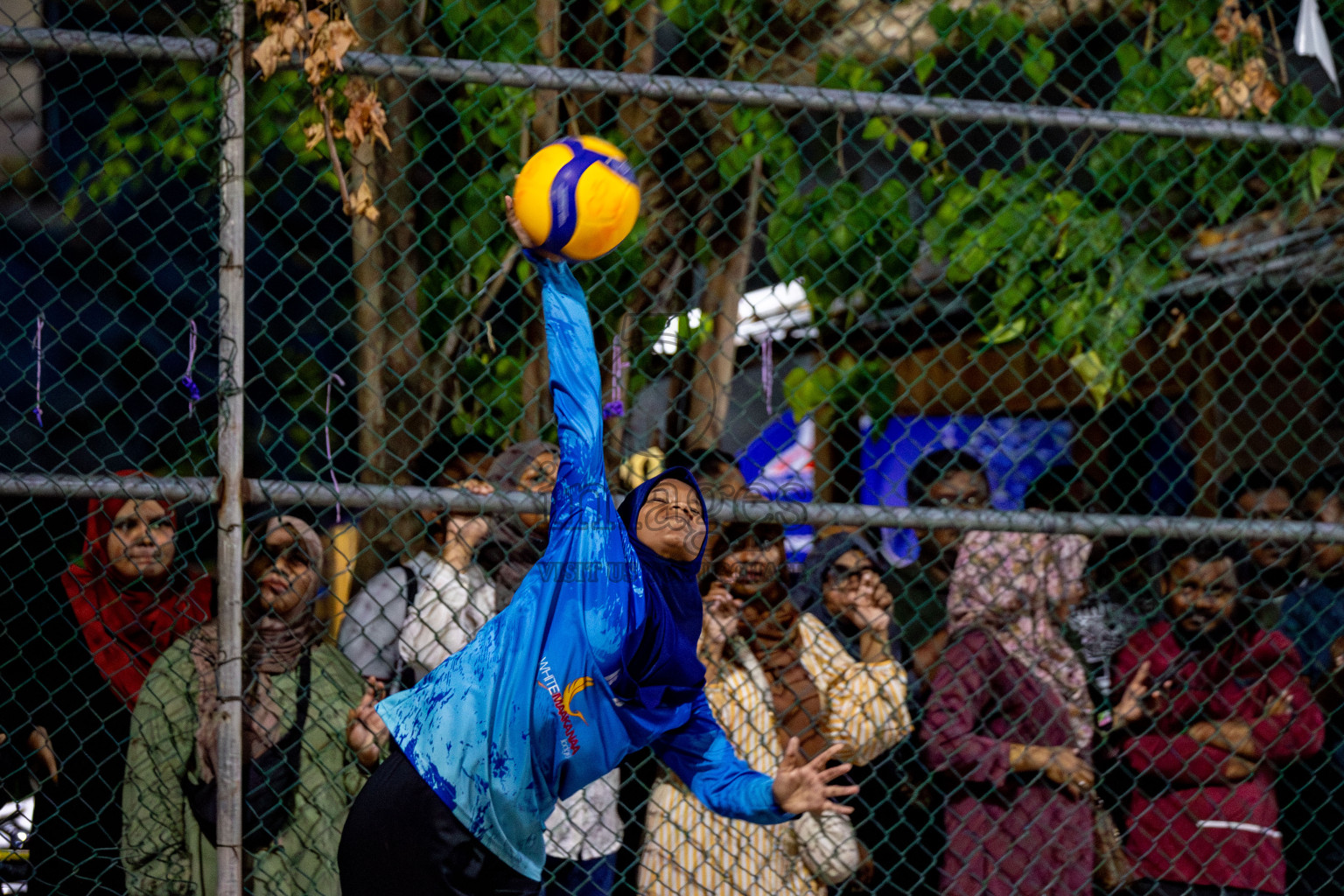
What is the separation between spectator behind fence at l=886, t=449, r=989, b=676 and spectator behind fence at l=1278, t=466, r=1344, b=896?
1087 millimetres

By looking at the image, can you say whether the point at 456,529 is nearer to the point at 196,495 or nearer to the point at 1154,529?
the point at 196,495

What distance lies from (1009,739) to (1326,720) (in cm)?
102

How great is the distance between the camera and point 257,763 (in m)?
3.21

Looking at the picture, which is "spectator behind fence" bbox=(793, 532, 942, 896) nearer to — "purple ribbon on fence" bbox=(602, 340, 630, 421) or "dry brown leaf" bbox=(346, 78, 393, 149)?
"purple ribbon on fence" bbox=(602, 340, 630, 421)

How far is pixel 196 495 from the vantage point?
298 centimetres

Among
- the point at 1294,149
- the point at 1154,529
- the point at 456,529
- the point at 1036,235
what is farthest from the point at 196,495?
the point at 1294,149

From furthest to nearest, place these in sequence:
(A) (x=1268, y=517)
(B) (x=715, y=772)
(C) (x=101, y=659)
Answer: (A) (x=1268, y=517)
(C) (x=101, y=659)
(B) (x=715, y=772)

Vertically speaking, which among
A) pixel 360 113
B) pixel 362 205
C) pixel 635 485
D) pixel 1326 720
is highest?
pixel 360 113

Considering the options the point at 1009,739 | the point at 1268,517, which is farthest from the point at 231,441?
the point at 1268,517

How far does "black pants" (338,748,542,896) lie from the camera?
252 cm

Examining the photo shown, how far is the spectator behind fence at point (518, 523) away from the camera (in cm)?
346

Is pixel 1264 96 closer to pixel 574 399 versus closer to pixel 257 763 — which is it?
pixel 574 399

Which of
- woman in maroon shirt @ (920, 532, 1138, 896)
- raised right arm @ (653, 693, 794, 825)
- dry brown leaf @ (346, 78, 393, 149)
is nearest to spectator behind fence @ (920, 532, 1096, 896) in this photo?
woman in maroon shirt @ (920, 532, 1138, 896)

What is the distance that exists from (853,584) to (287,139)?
2.32 m
